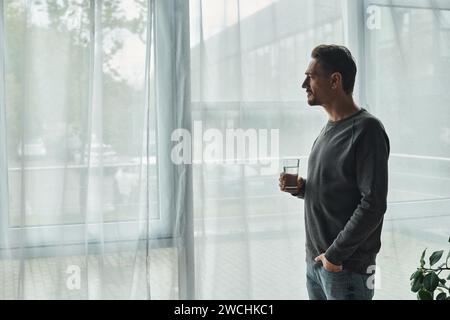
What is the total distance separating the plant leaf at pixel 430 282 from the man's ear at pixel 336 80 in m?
0.73

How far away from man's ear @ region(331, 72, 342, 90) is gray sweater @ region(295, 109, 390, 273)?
0.11 m

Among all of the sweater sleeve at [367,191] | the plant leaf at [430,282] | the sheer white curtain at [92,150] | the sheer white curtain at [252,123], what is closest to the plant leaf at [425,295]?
the plant leaf at [430,282]

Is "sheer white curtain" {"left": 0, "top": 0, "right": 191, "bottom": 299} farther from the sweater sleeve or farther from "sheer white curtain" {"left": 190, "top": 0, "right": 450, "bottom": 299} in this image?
the sweater sleeve

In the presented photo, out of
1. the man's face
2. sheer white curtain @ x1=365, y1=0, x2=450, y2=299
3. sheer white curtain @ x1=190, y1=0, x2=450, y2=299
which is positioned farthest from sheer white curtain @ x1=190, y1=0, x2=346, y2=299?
the man's face

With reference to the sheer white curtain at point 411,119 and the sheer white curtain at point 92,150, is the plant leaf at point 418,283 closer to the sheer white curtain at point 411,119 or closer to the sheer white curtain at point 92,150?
the sheer white curtain at point 411,119

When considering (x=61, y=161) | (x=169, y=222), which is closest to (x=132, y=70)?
(x=61, y=161)

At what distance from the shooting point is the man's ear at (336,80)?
5.41ft

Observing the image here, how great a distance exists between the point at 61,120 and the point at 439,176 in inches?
66.7

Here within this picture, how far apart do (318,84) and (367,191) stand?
37cm

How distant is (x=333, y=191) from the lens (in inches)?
63.0

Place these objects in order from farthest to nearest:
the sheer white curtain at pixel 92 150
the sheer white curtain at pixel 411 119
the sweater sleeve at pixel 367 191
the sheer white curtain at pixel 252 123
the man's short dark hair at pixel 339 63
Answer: the sheer white curtain at pixel 411 119, the sheer white curtain at pixel 252 123, the sheer white curtain at pixel 92 150, the man's short dark hair at pixel 339 63, the sweater sleeve at pixel 367 191

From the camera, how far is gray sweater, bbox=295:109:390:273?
4.98ft
